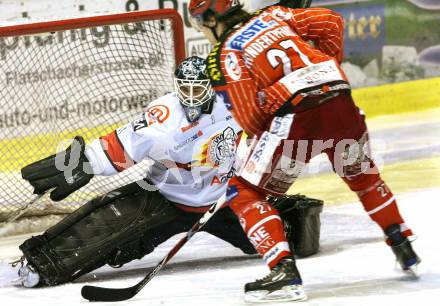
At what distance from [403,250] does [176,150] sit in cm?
96

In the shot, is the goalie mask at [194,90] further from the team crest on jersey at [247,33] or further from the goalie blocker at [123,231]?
the team crest on jersey at [247,33]

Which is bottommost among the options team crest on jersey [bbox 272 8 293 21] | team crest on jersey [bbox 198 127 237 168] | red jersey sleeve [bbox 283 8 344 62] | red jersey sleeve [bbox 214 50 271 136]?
team crest on jersey [bbox 198 127 237 168]

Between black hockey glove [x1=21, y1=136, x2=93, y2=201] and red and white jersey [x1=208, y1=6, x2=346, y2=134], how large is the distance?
75 cm

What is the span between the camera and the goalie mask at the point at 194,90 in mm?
4004

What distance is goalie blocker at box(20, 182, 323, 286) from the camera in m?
4.03

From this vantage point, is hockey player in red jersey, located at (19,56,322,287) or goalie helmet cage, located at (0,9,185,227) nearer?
hockey player in red jersey, located at (19,56,322,287)

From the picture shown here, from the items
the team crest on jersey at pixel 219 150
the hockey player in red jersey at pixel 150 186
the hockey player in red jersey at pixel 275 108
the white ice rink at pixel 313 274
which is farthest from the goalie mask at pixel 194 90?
the white ice rink at pixel 313 274

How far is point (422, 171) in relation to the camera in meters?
5.95

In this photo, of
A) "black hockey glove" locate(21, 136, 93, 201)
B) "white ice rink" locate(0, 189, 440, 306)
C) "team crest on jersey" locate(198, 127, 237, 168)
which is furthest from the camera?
"team crest on jersey" locate(198, 127, 237, 168)

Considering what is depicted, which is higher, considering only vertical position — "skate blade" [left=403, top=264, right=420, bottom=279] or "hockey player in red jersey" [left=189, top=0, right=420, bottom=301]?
"hockey player in red jersey" [left=189, top=0, right=420, bottom=301]

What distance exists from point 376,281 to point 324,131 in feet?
1.88

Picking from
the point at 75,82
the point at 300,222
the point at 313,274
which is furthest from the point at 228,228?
the point at 75,82

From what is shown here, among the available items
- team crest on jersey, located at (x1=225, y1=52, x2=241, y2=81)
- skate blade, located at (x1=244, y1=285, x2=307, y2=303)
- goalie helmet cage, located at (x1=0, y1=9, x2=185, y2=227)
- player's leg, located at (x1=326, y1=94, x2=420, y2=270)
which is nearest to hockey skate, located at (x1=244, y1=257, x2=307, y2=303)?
skate blade, located at (x1=244, y1=285, x2=307, y2=303)

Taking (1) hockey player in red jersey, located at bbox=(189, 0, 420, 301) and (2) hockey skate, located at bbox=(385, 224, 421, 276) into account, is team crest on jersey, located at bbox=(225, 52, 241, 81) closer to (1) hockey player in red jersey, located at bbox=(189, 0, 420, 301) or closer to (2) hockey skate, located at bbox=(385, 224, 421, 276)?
(1) hockey player in red jersey, located at bbox=(189, 0, 420, 301)
